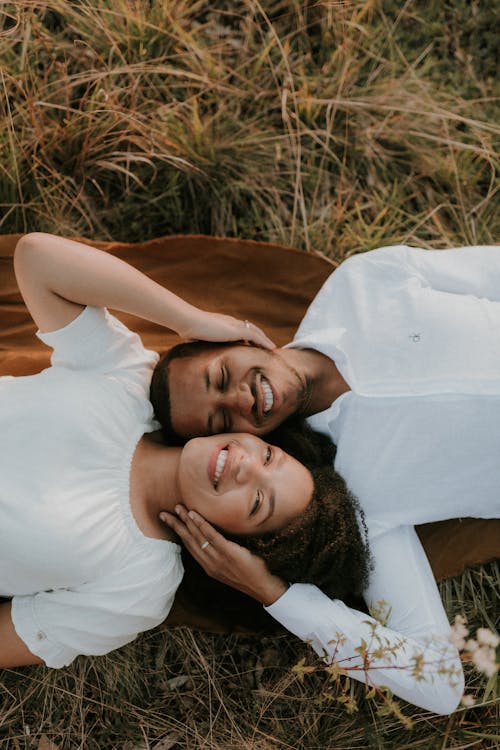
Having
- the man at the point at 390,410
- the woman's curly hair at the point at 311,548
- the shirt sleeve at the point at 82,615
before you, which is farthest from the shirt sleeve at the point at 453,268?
the shirt sleeve at the point at 82,615

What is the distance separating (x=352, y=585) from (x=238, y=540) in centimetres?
68

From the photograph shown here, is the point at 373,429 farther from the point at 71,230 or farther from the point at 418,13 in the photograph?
the point at 418,13

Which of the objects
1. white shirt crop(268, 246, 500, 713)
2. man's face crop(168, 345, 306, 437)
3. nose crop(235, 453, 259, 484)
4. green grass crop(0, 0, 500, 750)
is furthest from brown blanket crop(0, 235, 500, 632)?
nose crop(235, 453, 259, 484)

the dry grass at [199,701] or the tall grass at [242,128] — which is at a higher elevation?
the tall grass at [242,128]

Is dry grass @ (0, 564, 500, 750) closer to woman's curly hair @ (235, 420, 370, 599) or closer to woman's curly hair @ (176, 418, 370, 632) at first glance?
woman's curly hair @ (176, 418, 370, 632)

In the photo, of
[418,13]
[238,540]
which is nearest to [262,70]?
[418,13]

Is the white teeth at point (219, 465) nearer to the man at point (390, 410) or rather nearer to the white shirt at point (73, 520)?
the man at point (390, 410)

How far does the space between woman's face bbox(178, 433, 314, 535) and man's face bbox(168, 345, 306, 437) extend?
0.43 ft

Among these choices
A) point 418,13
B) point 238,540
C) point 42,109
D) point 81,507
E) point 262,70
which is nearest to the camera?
point 81,507

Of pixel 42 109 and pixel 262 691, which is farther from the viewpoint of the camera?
pixel 42 109

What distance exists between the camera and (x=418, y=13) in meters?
5.05

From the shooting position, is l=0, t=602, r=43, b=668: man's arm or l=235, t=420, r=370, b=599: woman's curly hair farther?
l=235, t=420, r=370, b=599: woman's curly hair

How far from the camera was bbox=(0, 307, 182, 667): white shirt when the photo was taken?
3.04m

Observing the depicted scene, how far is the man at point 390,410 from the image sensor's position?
3268 millimetres
